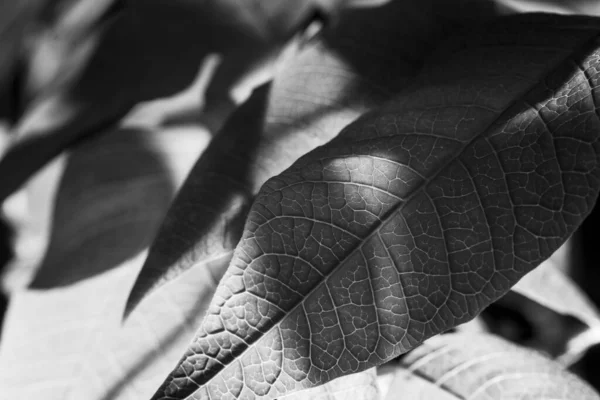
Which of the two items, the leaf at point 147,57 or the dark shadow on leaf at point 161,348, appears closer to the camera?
the dark shadow on leaf at point 161,348

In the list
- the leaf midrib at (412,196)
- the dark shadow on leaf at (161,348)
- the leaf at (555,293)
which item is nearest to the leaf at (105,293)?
the dark shadow on leaf at (161,348)

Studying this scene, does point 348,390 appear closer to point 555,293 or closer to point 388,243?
point 388,243

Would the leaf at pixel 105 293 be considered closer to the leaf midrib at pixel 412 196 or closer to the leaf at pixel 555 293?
the leaf midrib at pixel 412 196

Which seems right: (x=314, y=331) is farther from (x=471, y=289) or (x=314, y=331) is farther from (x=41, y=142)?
(x=41, y=142)

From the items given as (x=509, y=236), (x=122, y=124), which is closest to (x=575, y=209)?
(x=509, y=236)

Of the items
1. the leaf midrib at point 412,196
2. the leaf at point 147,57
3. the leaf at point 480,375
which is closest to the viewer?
the leaf midrib at point 412,196

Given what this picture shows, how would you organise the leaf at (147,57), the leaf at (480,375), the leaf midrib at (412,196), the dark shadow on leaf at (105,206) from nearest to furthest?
the leaf midrib at (412,196) → the leaf at (480,375) → the dark shadow on leaf at (105,206) → the leaf at (147,57)
